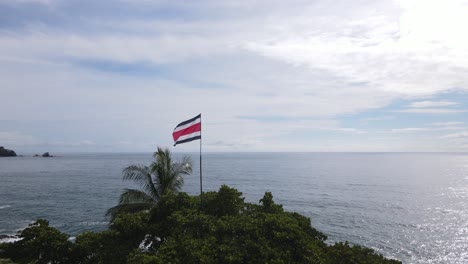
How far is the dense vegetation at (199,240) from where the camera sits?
42.1ft

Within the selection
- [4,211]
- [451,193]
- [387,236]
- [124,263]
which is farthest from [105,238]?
[451,193]

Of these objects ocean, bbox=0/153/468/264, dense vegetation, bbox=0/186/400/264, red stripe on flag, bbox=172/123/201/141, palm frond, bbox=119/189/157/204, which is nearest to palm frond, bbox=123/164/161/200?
palm frond, bbox=119/189/157/204

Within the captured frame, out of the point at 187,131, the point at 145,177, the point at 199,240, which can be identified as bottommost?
the point at 199,240

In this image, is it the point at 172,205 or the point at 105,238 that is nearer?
the point at 105,238

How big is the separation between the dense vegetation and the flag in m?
3.11

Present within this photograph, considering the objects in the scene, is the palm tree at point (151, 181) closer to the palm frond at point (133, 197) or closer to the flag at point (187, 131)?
the palm frond at point (133, 197)

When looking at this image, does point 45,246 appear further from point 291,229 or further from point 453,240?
point 453,240

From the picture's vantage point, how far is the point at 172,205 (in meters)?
17.1

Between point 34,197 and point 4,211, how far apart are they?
1248cm

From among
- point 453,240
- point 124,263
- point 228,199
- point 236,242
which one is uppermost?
point 228,199

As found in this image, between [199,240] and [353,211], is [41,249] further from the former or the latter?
[353,211]

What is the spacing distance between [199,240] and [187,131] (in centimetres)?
642

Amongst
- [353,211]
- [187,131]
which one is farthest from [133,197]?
[353,211]

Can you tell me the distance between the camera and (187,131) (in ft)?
59.4
